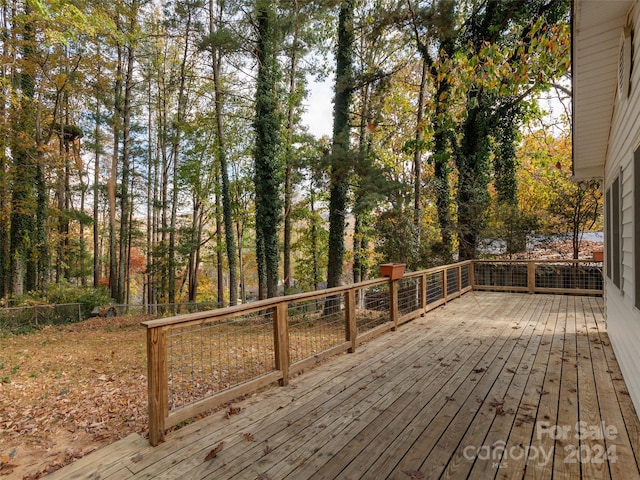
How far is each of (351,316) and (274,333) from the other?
1356 millimetres

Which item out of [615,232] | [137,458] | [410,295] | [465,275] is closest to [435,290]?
[410,295]

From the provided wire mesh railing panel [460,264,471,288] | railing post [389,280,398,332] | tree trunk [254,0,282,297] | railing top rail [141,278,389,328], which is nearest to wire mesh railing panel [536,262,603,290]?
wire mesh railing panel [460,264,471,288]

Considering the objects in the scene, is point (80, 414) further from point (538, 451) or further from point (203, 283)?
point (203, 283)

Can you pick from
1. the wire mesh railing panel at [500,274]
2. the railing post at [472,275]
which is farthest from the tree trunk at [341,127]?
the wire mesh railing panel at [500,274]

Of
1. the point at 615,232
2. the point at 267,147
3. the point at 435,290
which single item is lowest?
the point at 435,290

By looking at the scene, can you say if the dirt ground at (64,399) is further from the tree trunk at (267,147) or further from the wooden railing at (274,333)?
the tree trunk at (267,147)

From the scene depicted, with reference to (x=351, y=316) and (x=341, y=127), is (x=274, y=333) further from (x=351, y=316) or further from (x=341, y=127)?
(x=341, y=127)

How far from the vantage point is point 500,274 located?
945 cm

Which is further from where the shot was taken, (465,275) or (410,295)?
(465,275)

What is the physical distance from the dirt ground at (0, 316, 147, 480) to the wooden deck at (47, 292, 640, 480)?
137 centimetres

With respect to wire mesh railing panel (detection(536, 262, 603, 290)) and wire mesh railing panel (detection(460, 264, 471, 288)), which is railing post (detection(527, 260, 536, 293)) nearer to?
wire mesh railing panel (detection(536, 262, 603, 290))

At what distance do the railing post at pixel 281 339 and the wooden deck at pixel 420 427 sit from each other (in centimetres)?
18

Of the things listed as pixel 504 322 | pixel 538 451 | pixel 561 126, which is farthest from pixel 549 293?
pixel 538 451

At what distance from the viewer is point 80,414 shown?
12.6 ft
